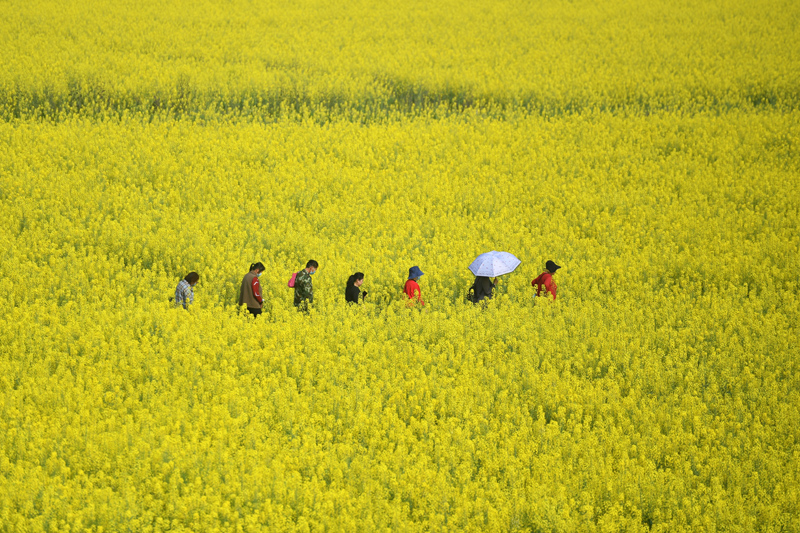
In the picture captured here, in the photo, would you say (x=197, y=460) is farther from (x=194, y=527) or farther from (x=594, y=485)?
(x=594, y=485)

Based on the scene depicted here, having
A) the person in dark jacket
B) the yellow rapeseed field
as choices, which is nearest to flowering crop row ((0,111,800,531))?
the yellow rapeseed field

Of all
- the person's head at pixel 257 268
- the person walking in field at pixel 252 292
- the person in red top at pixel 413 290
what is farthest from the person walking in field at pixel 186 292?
the person in red top at pixel 413 290

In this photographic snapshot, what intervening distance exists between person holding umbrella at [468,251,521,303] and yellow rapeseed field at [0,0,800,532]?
0.41m

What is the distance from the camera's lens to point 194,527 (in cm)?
571

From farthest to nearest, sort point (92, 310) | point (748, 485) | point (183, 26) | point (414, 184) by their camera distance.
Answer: point (183, 26) < point (414, 184) < point (92, 310) < point (748, 485)

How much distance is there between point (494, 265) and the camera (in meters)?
11.3

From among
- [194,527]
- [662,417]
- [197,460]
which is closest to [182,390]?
[197,460]

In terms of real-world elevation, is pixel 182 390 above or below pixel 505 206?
below

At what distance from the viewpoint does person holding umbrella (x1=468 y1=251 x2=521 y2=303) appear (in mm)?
11172

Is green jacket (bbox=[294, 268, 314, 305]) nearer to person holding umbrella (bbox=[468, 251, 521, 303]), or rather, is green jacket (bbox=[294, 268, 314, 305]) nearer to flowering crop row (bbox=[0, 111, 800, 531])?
flowering crop row (bbox=[0, 111, 800, 531])

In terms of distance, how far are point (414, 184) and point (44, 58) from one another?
52.3ft

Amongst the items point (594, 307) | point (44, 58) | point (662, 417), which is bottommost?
point (662, 417)

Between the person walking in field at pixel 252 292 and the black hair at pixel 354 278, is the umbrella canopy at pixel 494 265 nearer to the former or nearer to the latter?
the black hair at pixel 354 278

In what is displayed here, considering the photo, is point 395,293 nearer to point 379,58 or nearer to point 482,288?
point 482,288
